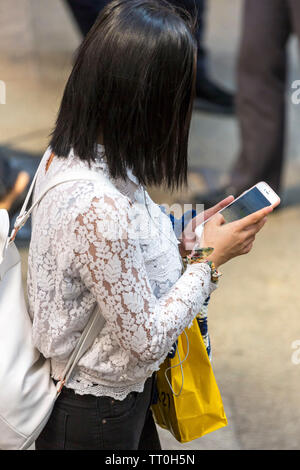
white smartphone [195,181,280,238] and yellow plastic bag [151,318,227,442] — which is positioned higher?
white smartphone [195,181,280,238]

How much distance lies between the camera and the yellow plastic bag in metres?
1.57

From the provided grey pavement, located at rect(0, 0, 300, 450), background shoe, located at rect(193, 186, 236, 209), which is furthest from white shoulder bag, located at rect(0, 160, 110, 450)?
background shoe, located at rect(193, 186, 236, 209)

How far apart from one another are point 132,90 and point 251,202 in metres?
0.42

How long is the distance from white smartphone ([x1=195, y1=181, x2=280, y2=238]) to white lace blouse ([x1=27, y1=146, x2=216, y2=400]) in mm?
172

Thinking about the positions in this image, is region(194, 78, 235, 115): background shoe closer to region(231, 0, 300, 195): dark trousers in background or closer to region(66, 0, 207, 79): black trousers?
region(66, 0, 207, 79): black trousers

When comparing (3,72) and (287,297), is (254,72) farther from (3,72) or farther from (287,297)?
(3,72)

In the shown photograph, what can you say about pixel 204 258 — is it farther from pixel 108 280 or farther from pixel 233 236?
pixel 108 280

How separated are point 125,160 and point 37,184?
21 cm

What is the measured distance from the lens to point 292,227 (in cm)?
415

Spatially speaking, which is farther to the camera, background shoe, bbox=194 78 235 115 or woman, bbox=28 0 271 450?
background shoe, bbox=194 78 235 115

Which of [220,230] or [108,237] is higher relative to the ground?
[108,237]

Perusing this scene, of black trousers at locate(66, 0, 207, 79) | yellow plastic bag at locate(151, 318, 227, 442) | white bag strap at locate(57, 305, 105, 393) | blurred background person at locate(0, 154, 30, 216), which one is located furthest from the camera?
black trousers at locate(66, 0, 207, 79)

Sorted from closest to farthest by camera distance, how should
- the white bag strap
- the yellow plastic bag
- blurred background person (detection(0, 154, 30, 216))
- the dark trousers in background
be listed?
1. the white bag strap
2. the yellow plastic bag
3. blurred background person (detection(0, 154, 30, 216))
4. the dark trousers in background
